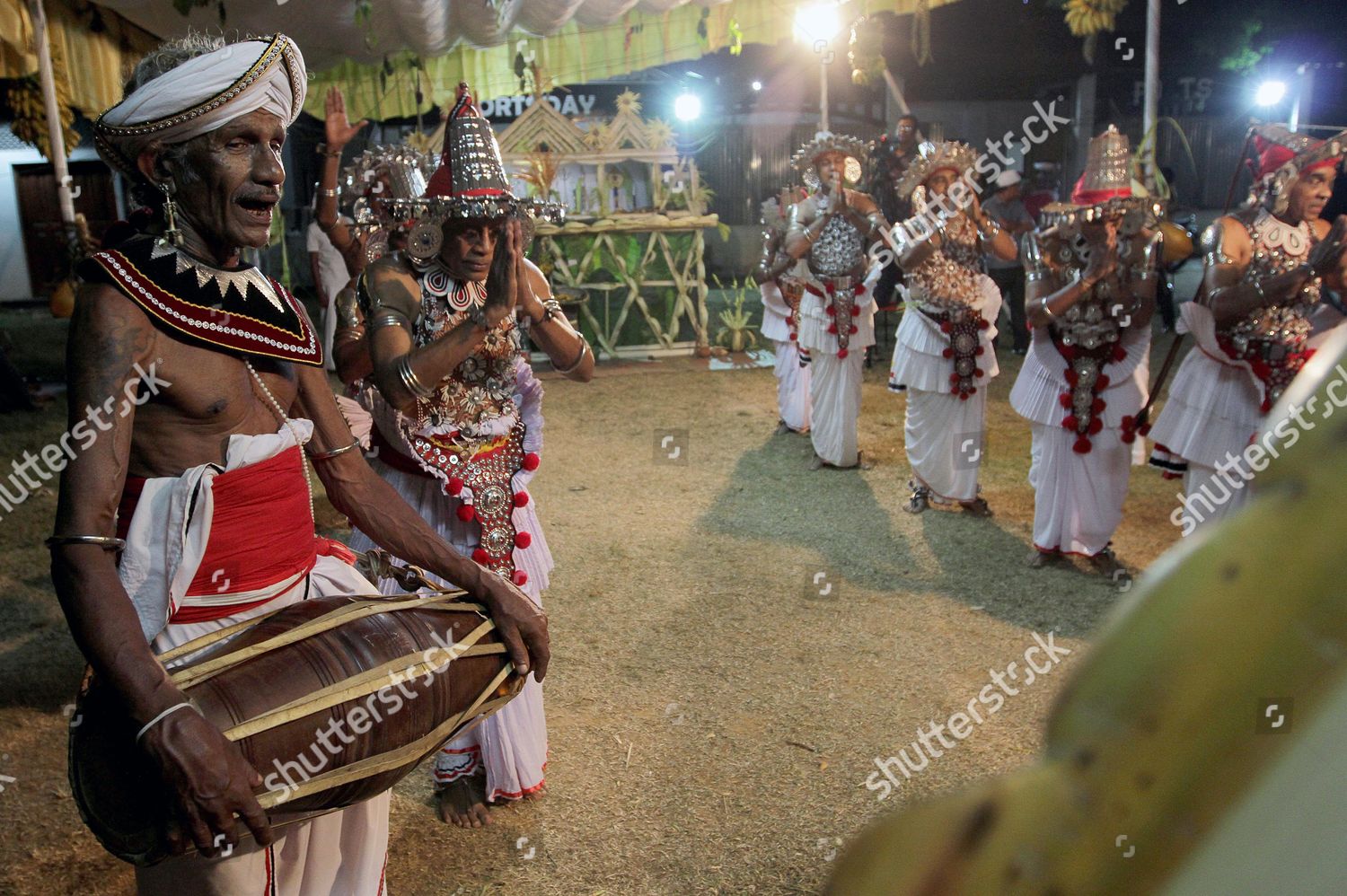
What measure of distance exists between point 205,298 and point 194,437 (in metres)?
0.27

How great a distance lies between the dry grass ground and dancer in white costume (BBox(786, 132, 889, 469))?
1.45 feet

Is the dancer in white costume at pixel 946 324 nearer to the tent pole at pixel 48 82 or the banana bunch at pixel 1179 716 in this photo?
the tent pole at pixel 48 82

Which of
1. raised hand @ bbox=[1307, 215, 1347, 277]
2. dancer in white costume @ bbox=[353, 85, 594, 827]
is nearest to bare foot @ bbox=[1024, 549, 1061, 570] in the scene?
raised hand @ bbox=[1307, 215, 1347, 277]

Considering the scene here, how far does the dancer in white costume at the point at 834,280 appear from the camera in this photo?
274 inches

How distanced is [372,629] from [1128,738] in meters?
1.81

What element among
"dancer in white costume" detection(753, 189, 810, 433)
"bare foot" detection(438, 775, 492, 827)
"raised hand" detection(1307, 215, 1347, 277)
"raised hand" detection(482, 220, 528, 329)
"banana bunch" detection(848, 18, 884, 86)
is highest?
"banana bunch" detection(848, 18, 884, 86)

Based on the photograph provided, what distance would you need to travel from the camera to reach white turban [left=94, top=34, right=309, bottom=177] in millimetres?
Answer: 1859

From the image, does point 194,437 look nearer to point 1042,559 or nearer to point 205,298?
point 205,298

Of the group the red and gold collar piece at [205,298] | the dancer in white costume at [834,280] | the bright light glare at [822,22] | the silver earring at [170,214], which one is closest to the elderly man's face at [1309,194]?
the dancer in white costume at [834,280]

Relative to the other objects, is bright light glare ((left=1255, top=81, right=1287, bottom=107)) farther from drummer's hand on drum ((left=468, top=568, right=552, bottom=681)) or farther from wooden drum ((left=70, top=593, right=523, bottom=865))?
wooden drum ((left=70, top=593, right=523, bottom=865))

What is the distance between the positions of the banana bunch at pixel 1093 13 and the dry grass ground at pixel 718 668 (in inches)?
125

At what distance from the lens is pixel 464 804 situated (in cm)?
330

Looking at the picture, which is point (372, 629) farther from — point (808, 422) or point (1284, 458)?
point (808, 422)

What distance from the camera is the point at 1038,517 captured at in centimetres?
544
